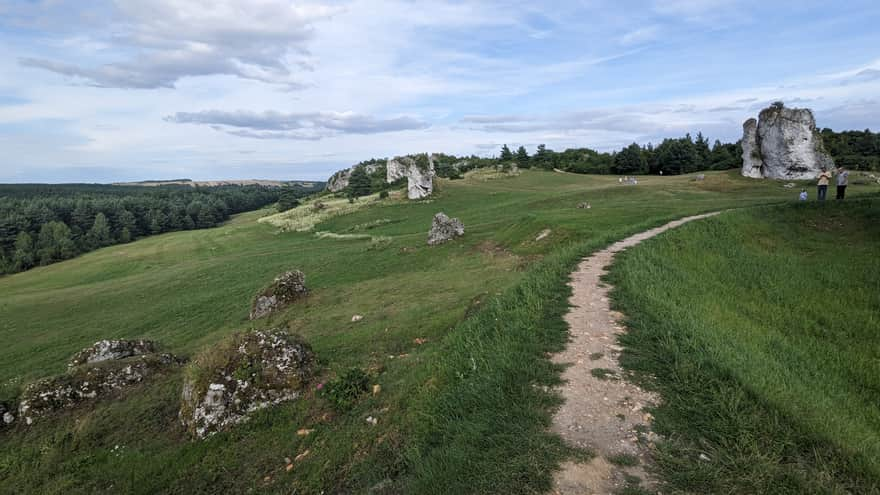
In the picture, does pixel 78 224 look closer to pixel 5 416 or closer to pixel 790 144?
pixel 5 416

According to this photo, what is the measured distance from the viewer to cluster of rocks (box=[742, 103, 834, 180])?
159ft

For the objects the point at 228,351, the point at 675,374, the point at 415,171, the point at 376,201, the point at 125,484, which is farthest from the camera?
the point at 376,201

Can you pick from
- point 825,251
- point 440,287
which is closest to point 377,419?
point 440,287

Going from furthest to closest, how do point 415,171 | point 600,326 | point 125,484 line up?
1. point 415,171
2. point 600,326
3. point 125,484

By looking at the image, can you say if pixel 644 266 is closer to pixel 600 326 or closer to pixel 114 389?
pixel 600 326

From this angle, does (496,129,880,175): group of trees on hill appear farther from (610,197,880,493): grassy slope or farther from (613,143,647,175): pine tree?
(610,197,880,493): grassy slope

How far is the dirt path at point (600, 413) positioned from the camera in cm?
453

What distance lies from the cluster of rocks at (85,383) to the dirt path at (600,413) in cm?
1194

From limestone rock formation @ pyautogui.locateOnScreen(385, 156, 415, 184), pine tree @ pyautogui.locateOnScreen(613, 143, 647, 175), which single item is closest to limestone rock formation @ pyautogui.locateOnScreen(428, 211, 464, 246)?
limestone rock formation @ pyautogui.locateOnScreen(385, 156, 415, 184)

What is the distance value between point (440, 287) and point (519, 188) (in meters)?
57.2

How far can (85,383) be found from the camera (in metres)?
10.9

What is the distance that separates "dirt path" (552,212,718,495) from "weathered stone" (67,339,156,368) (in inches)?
578

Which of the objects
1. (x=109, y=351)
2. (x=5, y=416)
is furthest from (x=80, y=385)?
(x=109, y=351)

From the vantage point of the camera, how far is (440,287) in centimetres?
1830
